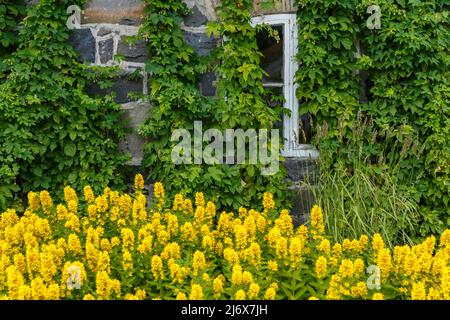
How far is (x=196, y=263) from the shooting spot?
2.99m

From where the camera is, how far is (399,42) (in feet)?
15.3

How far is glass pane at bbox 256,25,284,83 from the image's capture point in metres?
5.03

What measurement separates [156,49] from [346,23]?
164 centimetres

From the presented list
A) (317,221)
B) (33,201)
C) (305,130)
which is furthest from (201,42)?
(317,221)

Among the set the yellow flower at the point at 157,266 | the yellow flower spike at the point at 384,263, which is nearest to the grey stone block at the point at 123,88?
the yellow flower at the point at 157,266

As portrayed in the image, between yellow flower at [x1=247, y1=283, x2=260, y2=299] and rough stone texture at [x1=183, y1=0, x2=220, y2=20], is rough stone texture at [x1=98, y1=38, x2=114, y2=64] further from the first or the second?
yellow flower at [x1=247, y1=283, x2=260, y2=299]

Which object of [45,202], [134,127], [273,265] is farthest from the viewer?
[134,127]

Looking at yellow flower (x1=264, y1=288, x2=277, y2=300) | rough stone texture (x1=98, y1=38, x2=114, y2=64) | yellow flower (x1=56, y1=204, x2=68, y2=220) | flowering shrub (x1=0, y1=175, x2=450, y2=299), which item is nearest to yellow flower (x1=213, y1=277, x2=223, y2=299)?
flowering shrub (x1=0, y1=175, x2=450, y2=299)

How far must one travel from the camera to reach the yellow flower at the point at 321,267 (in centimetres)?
301

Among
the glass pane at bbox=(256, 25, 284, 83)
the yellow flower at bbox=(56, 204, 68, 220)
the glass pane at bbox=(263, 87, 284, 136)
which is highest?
the glass pane at bbox=(256, 25, 284, 83)

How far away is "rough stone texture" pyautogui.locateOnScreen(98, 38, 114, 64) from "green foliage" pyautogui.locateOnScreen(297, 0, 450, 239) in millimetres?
1670

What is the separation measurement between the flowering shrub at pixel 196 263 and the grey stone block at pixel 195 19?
1.98 m

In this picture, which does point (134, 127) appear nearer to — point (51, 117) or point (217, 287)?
point (51, 117)

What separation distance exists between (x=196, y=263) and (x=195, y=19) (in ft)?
8.73
